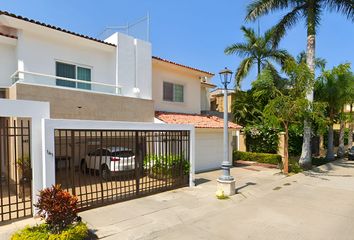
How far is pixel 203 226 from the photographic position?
6.61 meters

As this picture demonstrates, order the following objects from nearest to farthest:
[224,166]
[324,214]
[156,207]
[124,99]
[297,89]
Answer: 1. [324,214]
2. [156,207]
3. [224,166]
4. [124,99]
5. [297,89]

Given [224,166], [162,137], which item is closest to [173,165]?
[162,137]

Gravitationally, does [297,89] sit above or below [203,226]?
above

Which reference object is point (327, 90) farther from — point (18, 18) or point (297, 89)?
point (18, 18)

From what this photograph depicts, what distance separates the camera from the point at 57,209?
543 cm

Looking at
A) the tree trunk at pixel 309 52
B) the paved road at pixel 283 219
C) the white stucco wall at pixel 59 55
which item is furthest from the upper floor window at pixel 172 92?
the paved road at pixel 283 219

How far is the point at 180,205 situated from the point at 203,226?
6.14 feet

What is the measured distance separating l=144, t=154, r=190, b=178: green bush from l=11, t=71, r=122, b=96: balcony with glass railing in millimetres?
4018

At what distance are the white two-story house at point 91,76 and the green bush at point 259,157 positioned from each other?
350 cm

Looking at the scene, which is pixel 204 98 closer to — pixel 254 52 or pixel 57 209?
pixel 254 52

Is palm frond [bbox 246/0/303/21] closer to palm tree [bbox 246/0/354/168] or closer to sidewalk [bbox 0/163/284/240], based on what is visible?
palm tree [bbox 246/0/354/168]

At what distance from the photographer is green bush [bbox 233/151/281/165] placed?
1764cm

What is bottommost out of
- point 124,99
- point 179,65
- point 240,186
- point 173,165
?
point 240,186

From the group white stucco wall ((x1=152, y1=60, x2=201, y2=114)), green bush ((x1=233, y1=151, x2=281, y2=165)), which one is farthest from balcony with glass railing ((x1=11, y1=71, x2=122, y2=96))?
green bush ((x1=233, y1=151, x2=281, y2=165))
